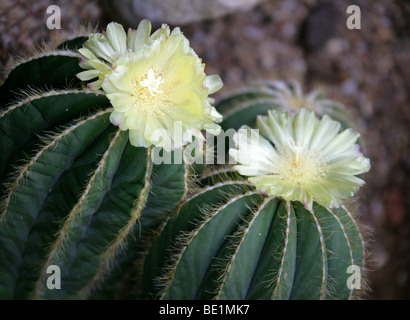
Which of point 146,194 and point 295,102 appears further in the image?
point 295,102

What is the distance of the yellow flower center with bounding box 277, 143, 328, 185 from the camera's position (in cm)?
139

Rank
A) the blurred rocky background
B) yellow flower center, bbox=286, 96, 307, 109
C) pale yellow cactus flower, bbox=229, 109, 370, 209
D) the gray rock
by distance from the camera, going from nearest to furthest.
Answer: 1. pale yellow cactus flower, bbox=229, 109, 370, 209
2. yellow flower center, bbox=286, 96, 307, 109
3. the gray rock
4. the blurred rocky background

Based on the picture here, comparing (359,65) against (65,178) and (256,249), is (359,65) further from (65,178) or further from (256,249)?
(65,178)

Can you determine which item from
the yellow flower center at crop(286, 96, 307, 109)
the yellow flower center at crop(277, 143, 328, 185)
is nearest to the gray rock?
the yellow flower center at crop(286, 96, 307, 109)

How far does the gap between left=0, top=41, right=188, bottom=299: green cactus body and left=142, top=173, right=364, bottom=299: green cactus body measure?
128 millimetres

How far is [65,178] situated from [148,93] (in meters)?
0.31

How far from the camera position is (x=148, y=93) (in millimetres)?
1264

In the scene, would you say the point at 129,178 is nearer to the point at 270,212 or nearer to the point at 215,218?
the point at 215,218

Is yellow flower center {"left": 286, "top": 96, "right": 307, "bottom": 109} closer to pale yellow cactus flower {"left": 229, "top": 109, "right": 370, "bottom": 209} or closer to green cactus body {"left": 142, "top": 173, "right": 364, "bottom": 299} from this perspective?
pale yellow cactus flower {"left": 229, "top": 109, "right": 370, "bottom": 209}

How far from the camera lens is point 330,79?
8.45 ft

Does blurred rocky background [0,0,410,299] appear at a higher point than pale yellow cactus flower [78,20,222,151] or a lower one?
higher

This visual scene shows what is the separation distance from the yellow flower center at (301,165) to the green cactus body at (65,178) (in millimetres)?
274

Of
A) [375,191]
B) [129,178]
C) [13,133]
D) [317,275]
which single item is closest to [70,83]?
[13,133]

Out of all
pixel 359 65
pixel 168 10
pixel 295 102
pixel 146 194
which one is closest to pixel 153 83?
pixel 146 194
